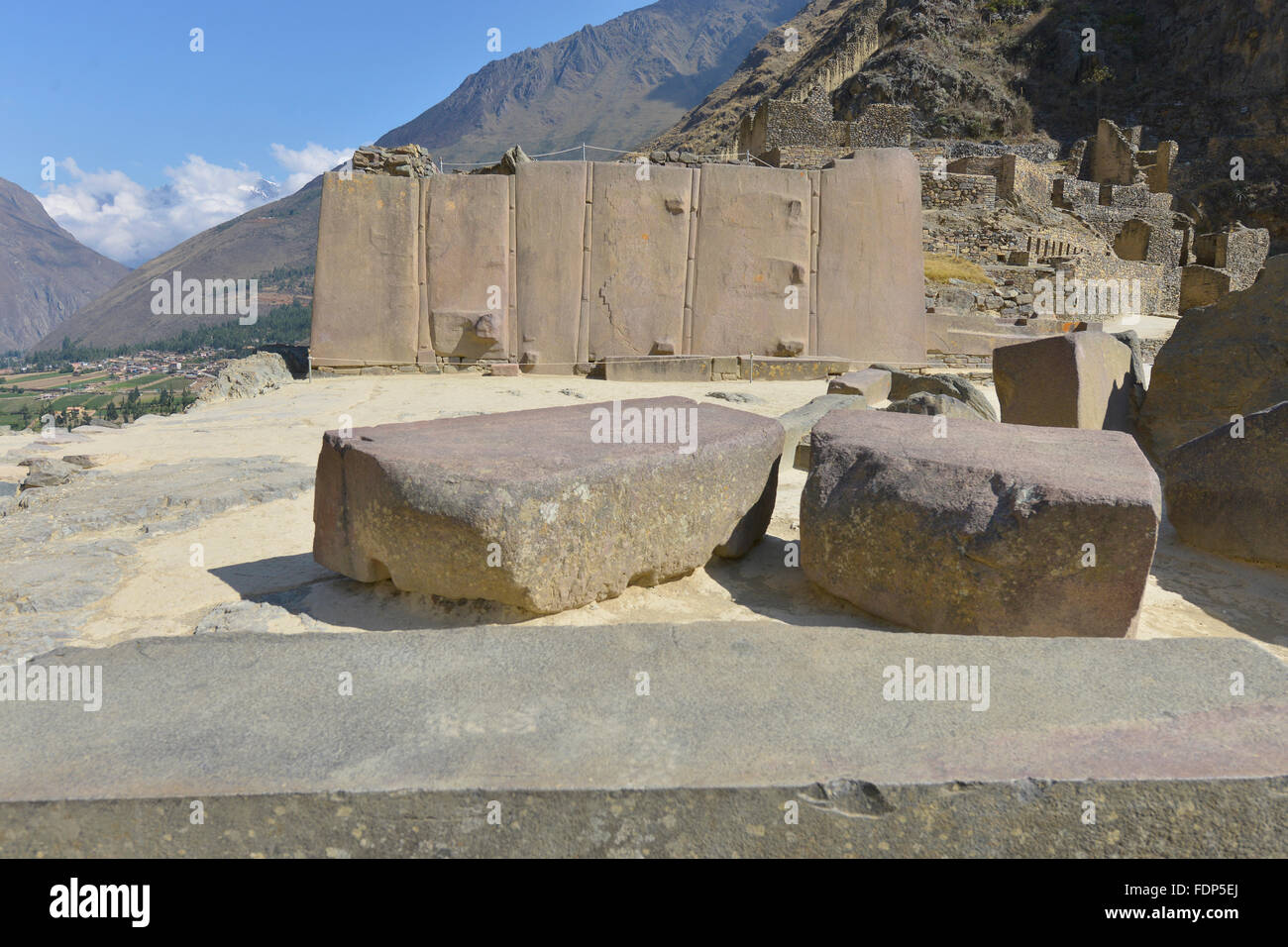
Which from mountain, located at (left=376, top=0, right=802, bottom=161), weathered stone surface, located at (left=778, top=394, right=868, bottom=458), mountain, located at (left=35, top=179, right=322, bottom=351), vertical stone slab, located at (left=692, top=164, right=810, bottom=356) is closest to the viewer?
weathered stone surface, located at (left=778, top=394, right=868, bottom=458)

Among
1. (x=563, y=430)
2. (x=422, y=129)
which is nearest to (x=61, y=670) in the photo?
(x=563, y=430)

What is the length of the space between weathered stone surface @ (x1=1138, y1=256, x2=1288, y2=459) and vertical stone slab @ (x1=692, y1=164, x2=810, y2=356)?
4.81 metres

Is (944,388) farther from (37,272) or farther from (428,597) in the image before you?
(37,272)

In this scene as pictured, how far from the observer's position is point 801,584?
9.66ft

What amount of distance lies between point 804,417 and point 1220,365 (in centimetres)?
249

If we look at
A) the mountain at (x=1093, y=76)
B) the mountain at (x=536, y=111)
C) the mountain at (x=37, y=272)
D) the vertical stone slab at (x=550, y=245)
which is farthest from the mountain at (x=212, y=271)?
the vertical stone slab at (x=550, y=245)

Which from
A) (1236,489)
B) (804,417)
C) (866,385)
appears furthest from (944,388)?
(1236,489)

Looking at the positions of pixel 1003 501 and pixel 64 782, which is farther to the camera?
pixel 1003 501

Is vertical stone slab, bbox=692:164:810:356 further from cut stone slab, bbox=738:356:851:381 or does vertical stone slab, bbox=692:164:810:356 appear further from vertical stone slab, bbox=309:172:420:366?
vertical stone slab, bbox=309:172:420:366

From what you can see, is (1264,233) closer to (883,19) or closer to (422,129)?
(883,19)

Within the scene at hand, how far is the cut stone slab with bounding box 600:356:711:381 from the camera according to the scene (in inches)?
367

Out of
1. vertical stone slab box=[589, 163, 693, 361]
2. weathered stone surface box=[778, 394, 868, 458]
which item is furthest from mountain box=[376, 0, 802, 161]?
weathered stone surface box=[778, 394, 868, 458]

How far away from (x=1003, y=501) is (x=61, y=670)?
8.44ft

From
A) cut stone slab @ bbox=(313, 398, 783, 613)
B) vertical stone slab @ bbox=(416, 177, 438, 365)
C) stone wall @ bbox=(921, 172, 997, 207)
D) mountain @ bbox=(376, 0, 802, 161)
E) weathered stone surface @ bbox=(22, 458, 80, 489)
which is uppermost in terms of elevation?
mountain @ bbox=(376, 0, 802, 161)
